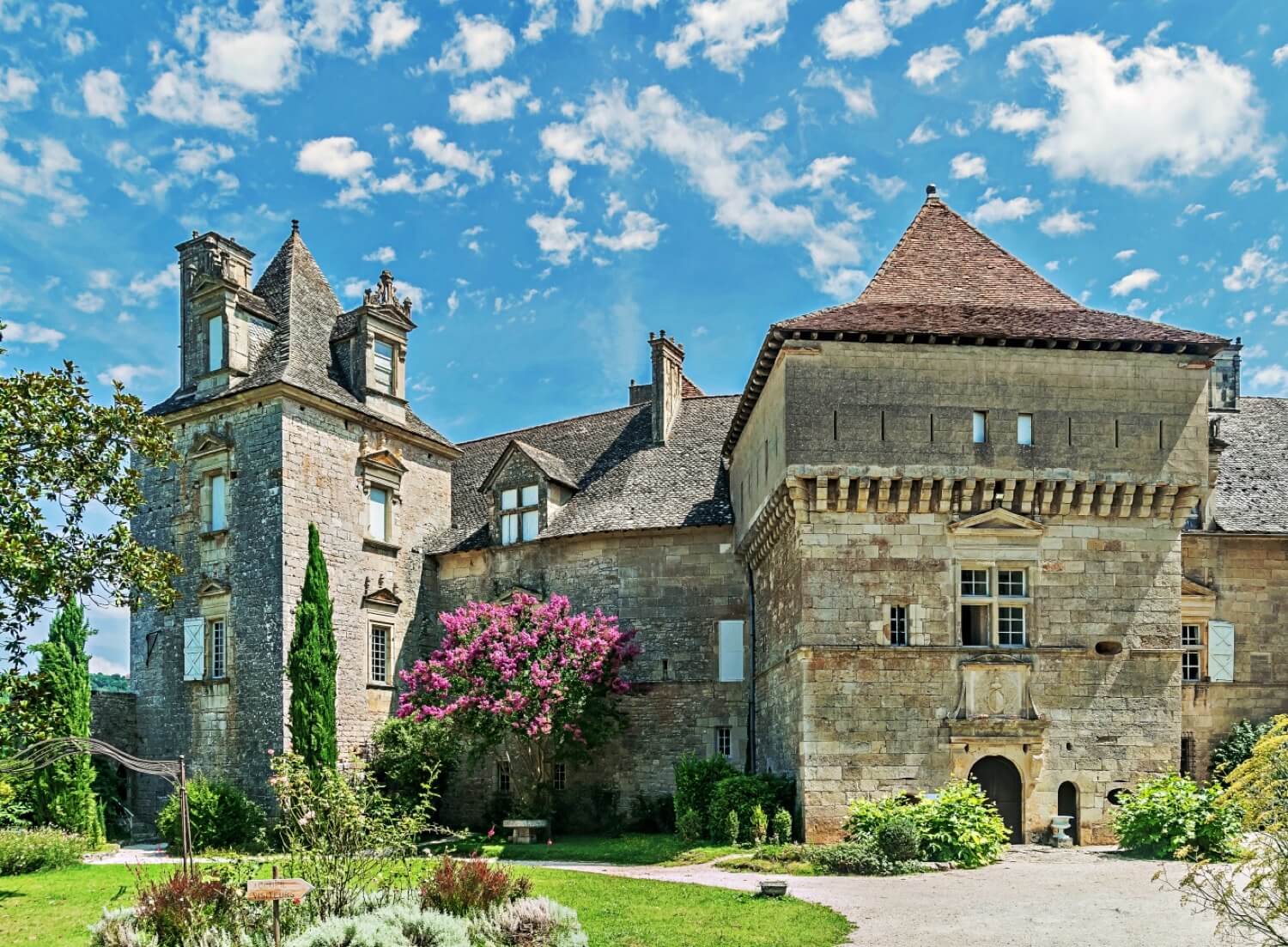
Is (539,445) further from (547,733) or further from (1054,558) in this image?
(1054,558)

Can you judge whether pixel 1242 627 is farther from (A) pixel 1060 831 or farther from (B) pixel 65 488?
(B) pixel 65 488

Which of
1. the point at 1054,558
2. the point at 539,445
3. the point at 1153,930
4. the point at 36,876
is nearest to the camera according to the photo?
the point at 1153,930

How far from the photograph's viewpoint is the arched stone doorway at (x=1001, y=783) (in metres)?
22.1

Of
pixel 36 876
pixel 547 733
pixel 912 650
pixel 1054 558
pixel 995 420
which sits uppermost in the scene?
pixel 995 420

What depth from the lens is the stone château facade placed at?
22.2 m

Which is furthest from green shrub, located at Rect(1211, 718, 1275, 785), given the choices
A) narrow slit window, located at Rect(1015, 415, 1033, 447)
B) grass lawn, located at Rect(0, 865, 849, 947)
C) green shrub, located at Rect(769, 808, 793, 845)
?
grass lawn, located at Rect(0, 865, 849, 947)

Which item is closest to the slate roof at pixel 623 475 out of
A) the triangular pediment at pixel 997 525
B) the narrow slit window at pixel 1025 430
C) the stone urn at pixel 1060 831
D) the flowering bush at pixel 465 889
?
the triangular pediment at pixel 997 525

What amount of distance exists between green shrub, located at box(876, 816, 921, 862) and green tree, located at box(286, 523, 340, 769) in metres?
12.0

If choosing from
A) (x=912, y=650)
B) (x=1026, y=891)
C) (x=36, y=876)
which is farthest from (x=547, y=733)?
(x=1026, y=891)

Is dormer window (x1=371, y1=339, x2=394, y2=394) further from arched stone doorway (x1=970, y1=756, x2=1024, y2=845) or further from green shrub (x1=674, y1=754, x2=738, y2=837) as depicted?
arched stone doorway (x1=970, y1=756, x2=1024, y2=845)

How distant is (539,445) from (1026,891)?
20861 millimetres

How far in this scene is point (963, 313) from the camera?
2308 cm

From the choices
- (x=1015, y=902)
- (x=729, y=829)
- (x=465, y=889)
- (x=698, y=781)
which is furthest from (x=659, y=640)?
(x=465, y=889)

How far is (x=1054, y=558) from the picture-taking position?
22.6m
